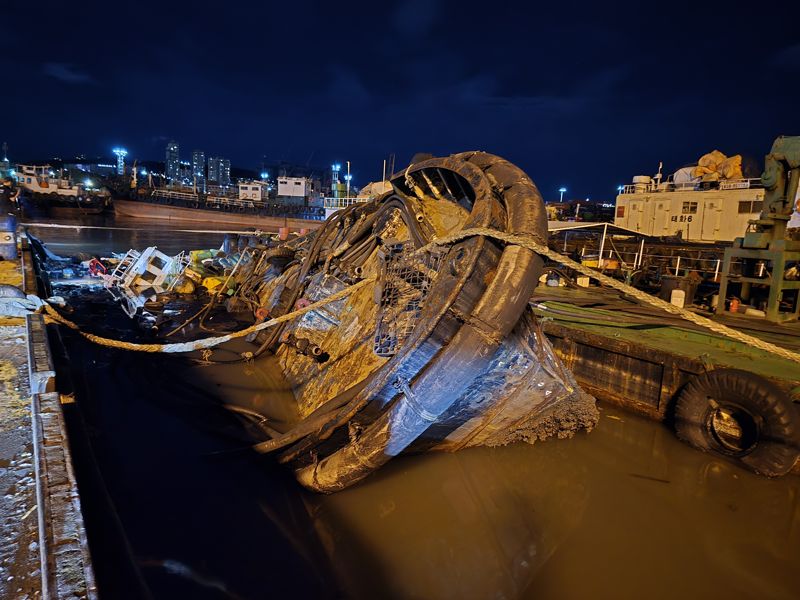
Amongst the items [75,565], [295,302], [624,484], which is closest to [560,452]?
[624,484]

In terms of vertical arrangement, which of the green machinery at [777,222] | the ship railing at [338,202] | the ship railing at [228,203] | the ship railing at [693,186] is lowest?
the green machinery at [777,222]

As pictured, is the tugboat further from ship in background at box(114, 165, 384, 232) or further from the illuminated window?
the illuminated window

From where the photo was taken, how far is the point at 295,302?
6797 mm

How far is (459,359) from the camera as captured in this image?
10.5 ft

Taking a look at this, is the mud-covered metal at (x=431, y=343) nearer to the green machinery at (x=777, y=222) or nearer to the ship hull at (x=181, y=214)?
the green machinery at (x=777, y=222)

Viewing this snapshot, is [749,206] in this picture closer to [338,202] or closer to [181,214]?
[338,202]

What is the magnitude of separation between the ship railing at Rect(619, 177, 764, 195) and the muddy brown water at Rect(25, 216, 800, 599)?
17.7 meters

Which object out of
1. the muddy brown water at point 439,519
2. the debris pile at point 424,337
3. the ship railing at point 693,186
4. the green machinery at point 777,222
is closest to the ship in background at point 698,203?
the ship railing at point 693,186

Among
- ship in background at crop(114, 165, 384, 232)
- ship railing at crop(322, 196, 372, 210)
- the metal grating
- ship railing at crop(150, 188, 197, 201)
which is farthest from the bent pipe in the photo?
ship railing at crop(150, 188, 197, 201)

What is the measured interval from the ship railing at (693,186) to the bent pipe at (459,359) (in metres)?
19.7

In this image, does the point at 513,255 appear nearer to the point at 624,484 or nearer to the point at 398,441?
the point at 398,441

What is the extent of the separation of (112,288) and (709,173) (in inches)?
964

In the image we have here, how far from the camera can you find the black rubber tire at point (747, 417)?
478cm

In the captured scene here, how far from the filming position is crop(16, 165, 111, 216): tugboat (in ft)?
150
